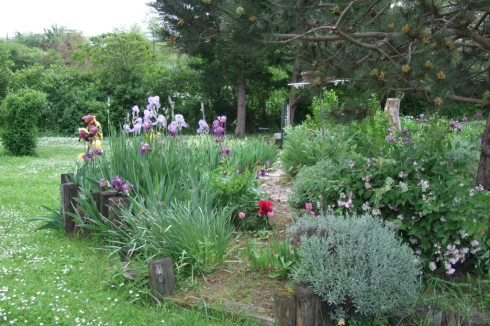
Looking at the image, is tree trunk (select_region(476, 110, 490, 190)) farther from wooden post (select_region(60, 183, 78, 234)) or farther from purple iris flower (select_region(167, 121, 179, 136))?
wooden post (select_region(60, 183, 78, 234))

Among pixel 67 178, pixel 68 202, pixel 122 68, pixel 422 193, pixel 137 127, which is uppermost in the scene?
pixel 122 68

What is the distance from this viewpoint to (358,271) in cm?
274

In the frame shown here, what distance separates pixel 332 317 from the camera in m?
2.74

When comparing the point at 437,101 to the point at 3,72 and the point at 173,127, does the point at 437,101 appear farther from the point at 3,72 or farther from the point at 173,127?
the point at 3,72

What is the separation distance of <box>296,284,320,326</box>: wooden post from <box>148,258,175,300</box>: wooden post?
0.93 m

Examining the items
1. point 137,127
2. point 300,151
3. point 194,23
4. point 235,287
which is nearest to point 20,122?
point 300,151

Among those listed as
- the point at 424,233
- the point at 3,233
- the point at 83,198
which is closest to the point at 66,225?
the point at 83,198

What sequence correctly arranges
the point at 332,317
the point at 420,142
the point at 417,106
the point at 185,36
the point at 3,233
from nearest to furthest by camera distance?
the point at 332,317 < the point at 185,36 < the point at 420,142 < the point at 3,233 < the point at 417,106

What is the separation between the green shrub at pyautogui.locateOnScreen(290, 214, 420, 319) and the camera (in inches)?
106

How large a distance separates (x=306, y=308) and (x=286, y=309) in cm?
11

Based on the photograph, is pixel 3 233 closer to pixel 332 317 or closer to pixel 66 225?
pixel 66 225

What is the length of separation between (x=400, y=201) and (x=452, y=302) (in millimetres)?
732

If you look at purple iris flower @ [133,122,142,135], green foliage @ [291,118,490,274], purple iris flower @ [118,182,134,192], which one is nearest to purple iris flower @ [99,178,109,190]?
purple iris flower @ [118,182,134,192]

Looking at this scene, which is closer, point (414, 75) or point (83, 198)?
point (414, 75)
